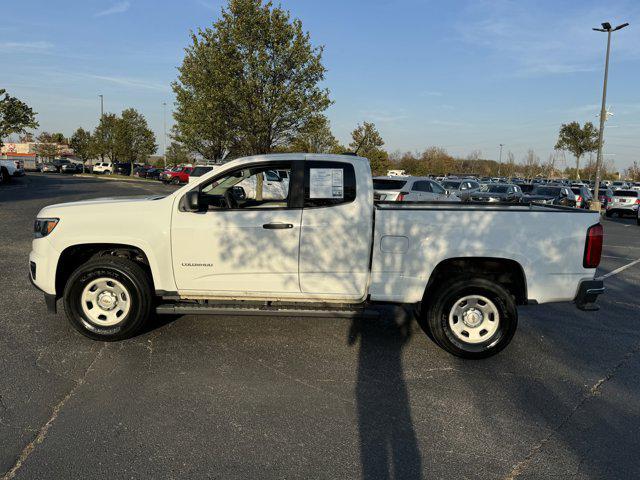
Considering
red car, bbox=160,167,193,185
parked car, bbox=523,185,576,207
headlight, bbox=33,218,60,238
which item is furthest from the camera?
red car, bbox=160,167,193,185

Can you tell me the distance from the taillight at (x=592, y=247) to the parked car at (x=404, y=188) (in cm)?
1004

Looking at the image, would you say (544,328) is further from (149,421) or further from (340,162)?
(149,421)

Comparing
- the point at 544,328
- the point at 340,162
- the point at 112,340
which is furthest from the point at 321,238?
the point at 544,328

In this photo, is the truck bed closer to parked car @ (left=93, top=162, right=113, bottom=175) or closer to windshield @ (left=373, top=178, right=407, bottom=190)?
windshield @ (left=373, top=178, right=407, bottom=190)

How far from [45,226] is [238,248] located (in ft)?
6.57

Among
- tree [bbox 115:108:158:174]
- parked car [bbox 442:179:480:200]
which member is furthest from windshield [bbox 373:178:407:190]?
tree [bbox 115:108:158:174]

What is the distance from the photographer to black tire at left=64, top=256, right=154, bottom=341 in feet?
15.9

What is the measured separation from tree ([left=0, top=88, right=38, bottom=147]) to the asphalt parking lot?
34.4 meters

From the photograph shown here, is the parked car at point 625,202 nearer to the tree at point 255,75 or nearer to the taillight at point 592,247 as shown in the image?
the tree at point 255,75

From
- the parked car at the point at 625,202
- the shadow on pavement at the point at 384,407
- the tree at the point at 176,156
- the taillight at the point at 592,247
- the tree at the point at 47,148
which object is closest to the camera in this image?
the shadow on pavement at the point at 384,407

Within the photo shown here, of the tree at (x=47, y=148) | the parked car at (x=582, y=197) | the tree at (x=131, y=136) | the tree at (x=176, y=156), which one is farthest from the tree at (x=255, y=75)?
the tree at (x=47, y=148)

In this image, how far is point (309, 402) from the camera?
3.85m

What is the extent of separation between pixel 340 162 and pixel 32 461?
11.5 feet

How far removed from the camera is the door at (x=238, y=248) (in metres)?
4.81
